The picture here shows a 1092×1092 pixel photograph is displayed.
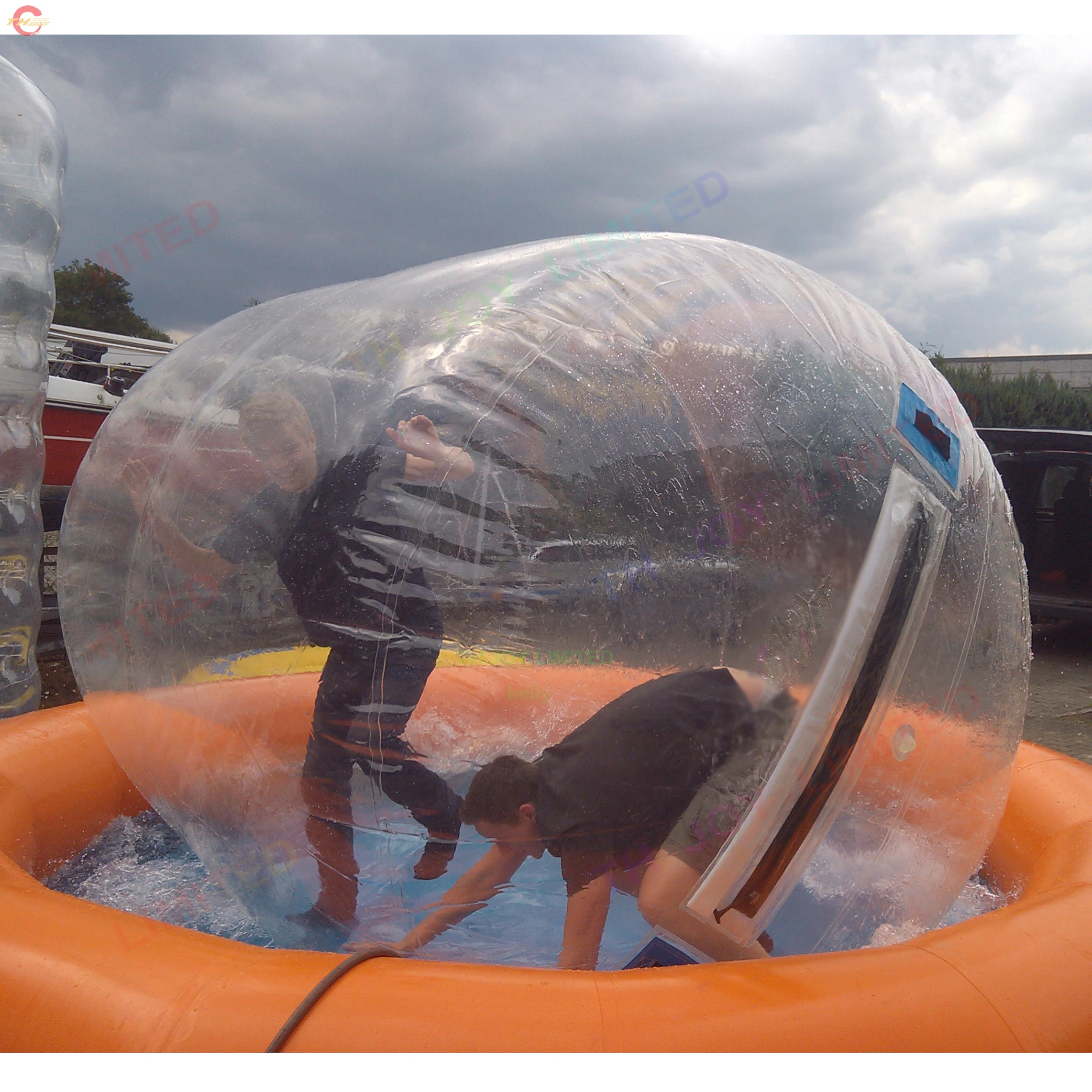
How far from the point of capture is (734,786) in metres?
1.76

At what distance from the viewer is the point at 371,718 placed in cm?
187

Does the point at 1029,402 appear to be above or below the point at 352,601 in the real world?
below

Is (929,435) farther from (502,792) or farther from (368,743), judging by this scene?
(368,743)

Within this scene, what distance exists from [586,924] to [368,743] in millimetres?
632

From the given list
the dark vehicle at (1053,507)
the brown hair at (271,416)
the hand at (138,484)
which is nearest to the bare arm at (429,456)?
the brown hair at (271,416)

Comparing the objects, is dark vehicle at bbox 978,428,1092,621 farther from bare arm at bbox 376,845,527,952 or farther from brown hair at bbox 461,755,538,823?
bare arm at bbox 376,845,527,952

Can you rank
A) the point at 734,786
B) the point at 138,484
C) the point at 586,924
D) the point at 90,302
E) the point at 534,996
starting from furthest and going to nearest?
the point at 90,302
the point at 138,484
the point at 586,924
the point at 734,786
the point at 534,996

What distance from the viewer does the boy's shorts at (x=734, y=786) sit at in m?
1.76

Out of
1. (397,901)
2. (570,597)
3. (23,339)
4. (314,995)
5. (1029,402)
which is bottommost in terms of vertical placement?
(1029,402)

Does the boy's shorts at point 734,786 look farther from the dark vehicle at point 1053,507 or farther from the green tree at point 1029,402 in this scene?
the green tree at point 1029,402

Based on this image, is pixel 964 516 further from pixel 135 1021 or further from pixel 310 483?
pixel 135 1021

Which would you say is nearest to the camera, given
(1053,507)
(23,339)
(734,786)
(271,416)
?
(734,786)

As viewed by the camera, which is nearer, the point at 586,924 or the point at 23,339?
the point at 586,924

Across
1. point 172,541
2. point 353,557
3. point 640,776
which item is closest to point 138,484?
point 172,541
